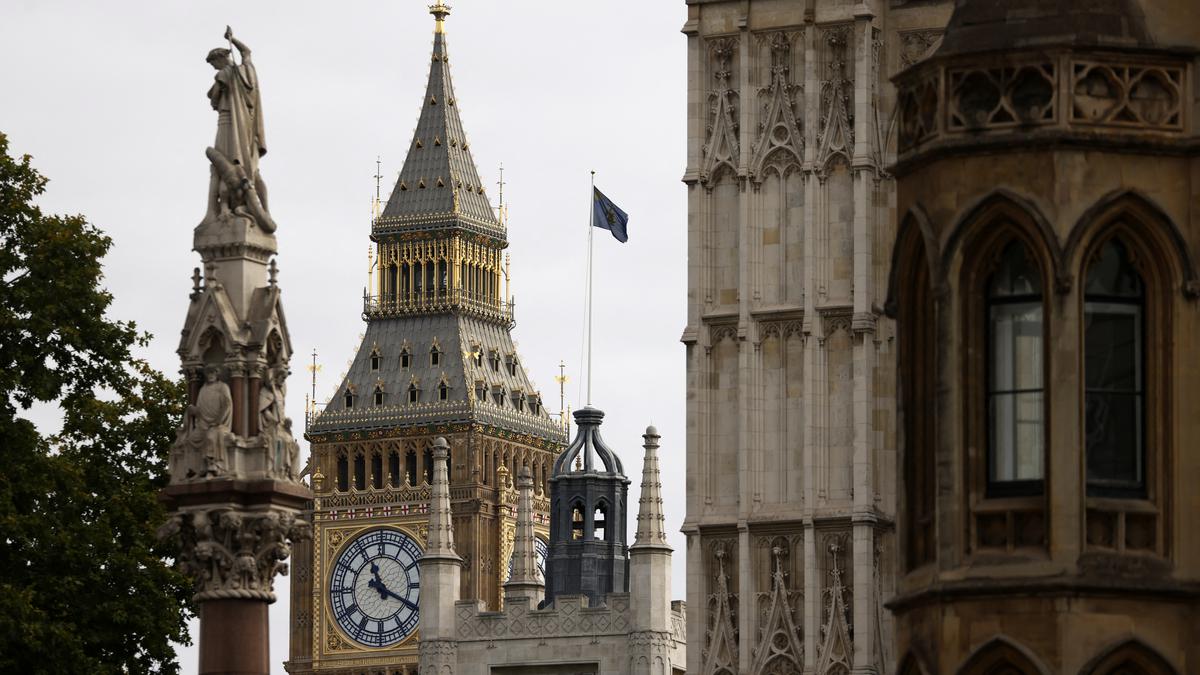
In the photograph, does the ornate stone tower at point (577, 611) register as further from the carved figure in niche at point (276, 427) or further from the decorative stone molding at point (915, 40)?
the carved figure in niche at point (276, 427)

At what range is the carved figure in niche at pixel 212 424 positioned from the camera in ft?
104

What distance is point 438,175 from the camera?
150625mm

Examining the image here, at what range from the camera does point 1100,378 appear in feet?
82.0

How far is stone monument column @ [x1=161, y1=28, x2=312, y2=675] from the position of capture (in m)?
31.8

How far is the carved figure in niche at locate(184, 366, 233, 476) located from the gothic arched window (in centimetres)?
876

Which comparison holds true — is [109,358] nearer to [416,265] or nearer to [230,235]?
[230,235]

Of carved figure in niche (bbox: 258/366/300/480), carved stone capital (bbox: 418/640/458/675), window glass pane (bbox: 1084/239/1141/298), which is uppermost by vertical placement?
window glass pane (bbox: 1084/239/1141/298)

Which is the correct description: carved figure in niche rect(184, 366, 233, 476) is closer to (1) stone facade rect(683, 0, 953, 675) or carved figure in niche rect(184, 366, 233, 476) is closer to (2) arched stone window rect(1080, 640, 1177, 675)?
(2) arched stone window rect(1080, 640, 1177, 675)

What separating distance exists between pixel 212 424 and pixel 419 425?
114591 mm

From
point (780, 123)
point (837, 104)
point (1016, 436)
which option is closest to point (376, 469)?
point (780, 123)

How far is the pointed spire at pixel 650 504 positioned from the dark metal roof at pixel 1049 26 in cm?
6314

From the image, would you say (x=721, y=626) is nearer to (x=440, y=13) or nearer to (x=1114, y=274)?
(x=1114, y=274)

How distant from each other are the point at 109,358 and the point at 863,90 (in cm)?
1428

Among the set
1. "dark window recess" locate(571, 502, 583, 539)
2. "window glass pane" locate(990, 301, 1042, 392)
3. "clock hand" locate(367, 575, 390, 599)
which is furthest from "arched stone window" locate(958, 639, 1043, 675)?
"clock hand" locate(367, 575, 390, 599)
